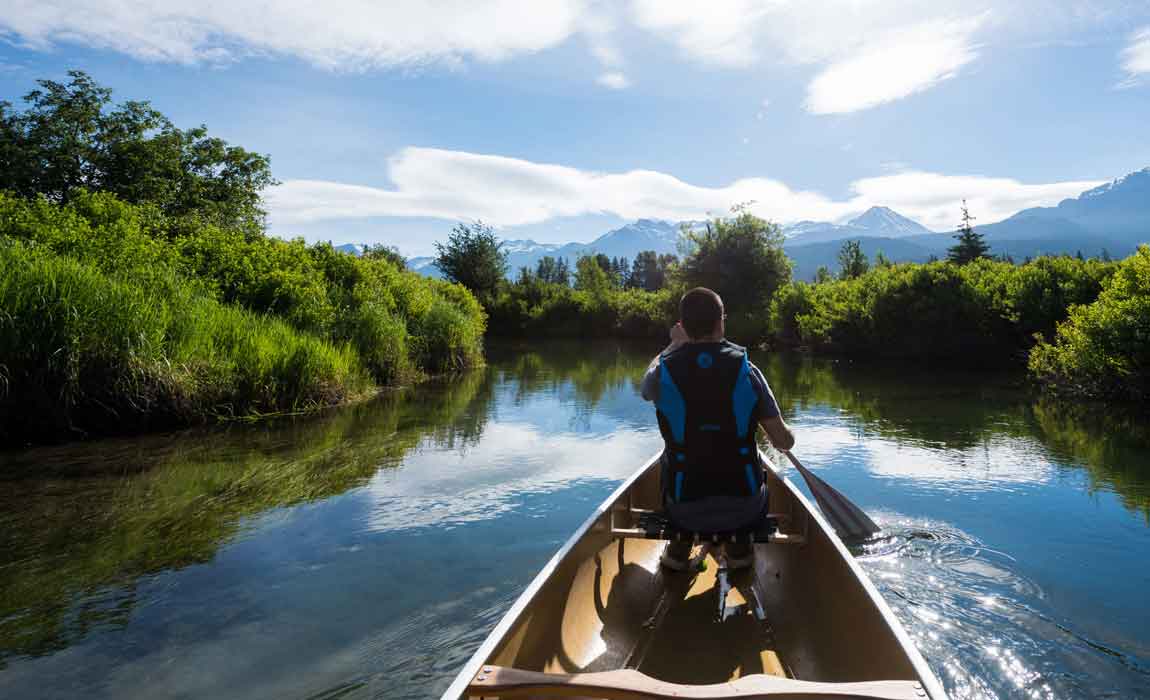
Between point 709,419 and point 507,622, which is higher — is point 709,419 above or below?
above

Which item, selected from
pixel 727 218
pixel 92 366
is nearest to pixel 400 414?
pixel 92 366

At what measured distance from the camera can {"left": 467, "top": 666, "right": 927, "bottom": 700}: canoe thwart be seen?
1944mm

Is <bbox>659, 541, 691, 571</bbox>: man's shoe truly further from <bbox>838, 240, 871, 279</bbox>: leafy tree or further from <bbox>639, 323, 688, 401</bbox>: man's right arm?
<bbox>838, 240, 871, 279</bbox>: leafy tree

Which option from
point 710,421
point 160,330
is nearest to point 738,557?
point 710,421

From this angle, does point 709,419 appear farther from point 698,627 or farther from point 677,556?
point 698,627

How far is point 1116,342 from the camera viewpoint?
1199cm

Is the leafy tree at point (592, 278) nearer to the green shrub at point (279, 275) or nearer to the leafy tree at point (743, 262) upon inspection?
the leafy tree at point (743, 262)

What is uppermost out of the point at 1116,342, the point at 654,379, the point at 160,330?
the point at 160,330

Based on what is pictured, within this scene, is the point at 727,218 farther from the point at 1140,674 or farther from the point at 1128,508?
the point at 1140,674

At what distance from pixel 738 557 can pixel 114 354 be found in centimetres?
876

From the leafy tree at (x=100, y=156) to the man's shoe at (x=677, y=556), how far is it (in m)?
34.2

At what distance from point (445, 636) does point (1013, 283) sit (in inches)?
872

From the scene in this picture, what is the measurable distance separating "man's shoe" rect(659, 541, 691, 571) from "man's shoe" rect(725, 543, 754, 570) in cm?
24

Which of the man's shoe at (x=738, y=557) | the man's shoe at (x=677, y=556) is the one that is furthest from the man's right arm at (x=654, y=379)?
the man's shoe at (x=738, y=557)
